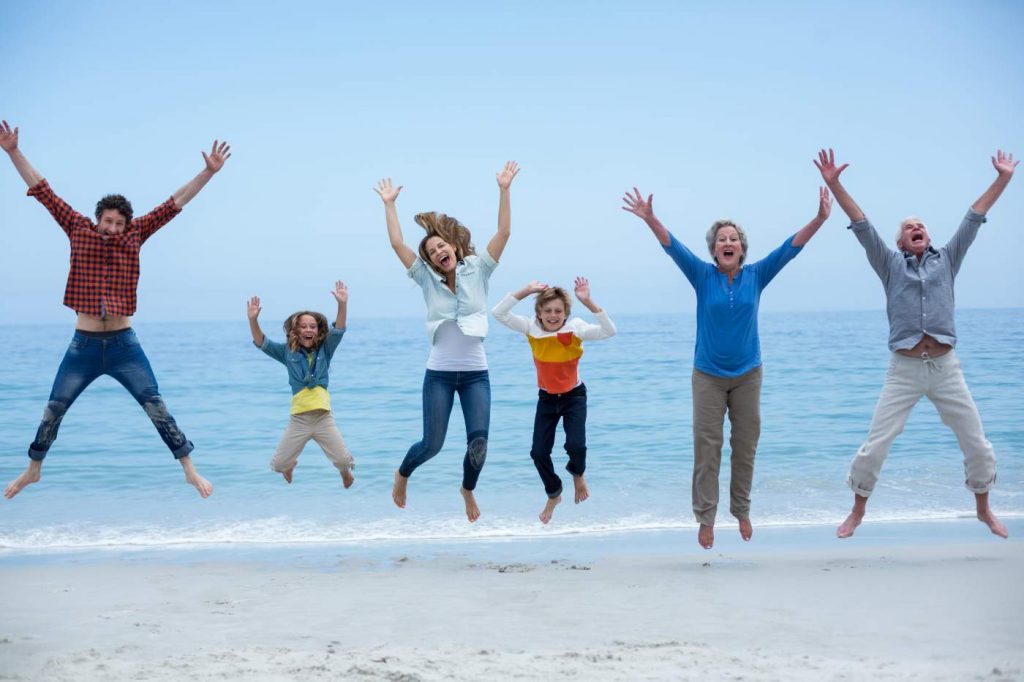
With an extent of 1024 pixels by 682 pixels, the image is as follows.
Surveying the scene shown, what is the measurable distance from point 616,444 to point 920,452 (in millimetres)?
3963

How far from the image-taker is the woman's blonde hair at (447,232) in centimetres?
723

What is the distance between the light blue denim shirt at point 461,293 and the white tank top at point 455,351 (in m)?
0.06

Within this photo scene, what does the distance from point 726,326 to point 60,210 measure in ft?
14.9

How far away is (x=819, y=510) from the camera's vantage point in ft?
34.3

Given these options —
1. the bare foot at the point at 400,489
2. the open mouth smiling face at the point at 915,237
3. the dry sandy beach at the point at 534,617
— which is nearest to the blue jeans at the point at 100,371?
the dry sandy beach at the point at 534,617

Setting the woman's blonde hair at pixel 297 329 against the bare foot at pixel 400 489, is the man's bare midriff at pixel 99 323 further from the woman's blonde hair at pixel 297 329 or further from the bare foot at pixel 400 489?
the bare foot at pixel 400 489

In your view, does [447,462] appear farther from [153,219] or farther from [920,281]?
[920,281]

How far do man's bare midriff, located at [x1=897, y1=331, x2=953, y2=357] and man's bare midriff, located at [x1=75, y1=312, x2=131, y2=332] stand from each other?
208 inches

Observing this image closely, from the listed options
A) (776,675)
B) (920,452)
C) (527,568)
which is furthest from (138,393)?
(920,452)

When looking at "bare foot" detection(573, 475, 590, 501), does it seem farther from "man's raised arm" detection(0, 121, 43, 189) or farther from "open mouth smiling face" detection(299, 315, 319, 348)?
"man's raised arm" detection(0, 121, 43, 189)

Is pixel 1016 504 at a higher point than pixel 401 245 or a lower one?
lower

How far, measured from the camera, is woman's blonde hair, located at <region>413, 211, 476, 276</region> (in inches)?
285

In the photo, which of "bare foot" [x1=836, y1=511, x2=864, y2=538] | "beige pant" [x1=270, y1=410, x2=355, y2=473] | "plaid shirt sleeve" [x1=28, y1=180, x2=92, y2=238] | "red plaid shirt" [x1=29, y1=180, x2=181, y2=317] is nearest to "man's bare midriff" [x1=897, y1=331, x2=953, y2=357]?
"bare foot" [x1=836, y1=511, x2=864, y2=538]

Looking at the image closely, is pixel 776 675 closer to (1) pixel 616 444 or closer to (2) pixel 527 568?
(2) pixel 527 568
